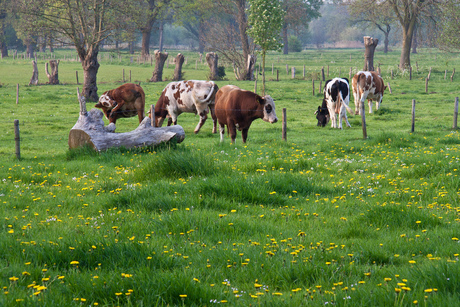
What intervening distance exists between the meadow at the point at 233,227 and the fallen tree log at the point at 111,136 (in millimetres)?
306

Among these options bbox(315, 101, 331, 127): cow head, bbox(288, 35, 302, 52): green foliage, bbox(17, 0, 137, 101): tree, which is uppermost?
bbox(288, 35, 302, 52): green foliage

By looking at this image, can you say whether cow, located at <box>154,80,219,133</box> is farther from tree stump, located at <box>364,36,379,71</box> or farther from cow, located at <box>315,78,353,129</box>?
tree stump, located at <box>364,36,379,71</box>

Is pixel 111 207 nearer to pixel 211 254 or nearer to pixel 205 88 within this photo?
pixel 211 254

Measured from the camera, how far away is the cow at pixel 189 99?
1711 cm

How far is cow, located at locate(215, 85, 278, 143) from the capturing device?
13992mm

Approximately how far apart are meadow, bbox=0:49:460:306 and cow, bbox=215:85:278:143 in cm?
161

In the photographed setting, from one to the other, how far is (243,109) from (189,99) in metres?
3.81

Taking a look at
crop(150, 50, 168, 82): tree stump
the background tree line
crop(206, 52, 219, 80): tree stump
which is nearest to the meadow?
the background tree line

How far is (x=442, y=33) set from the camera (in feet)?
140

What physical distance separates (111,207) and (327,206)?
326 centimetres

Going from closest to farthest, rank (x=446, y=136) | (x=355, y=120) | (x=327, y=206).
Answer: (x=327, y=206) < (x=446, y=136) < (x=355, y=120)

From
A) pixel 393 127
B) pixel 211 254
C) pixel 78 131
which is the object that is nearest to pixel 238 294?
pixel 211 254

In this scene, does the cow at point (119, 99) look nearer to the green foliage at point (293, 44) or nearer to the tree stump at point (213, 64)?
the tree stump at point (213, 64)

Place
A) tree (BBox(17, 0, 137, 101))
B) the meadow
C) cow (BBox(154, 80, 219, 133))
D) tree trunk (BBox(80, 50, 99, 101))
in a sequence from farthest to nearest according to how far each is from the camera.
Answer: tree trunk (BBox(80, 50, 99, 101)) < tree (BBox(17, 0, 137, 101)) < cow (BBox(154, 80, 219, 133)) < the meadow
